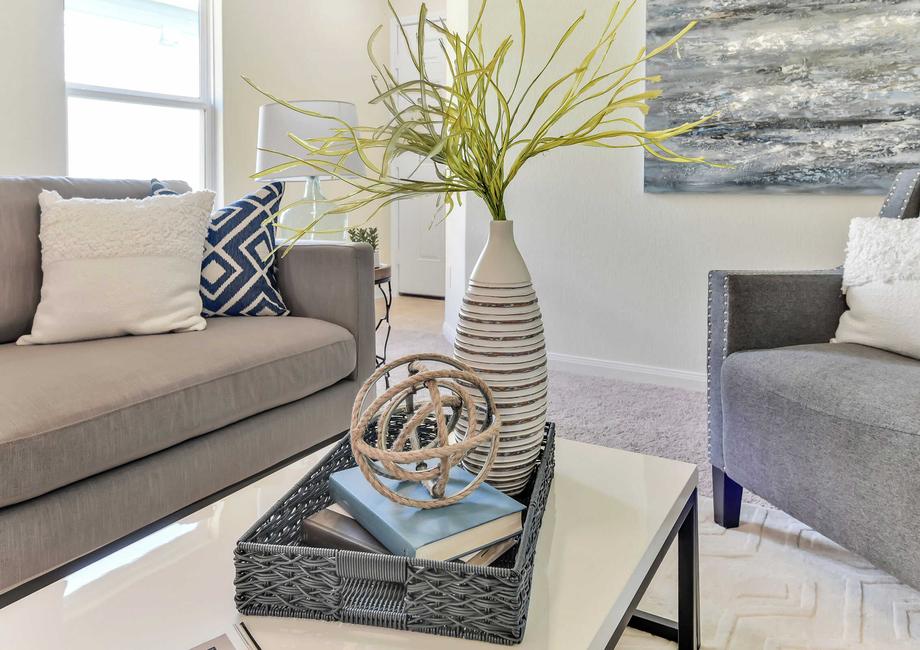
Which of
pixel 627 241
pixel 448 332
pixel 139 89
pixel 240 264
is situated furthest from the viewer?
pixel 448 332

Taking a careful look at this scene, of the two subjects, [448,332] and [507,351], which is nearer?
[507,351]

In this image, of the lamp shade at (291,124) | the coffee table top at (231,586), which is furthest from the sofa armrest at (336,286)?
the coffee table top at (231,586)

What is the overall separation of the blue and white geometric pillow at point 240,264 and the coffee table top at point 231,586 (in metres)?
0.96

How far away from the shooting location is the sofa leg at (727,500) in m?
1.62

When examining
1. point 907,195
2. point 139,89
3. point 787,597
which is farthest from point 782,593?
point 139,89

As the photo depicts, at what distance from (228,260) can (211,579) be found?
4.06ft

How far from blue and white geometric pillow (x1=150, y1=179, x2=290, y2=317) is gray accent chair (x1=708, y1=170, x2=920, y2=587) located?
1.21 m

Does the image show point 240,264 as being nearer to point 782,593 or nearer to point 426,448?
point 426,448

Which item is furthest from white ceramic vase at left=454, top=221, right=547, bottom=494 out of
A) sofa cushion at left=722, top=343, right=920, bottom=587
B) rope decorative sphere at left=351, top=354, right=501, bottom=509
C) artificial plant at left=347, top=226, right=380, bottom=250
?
artificial plant at left=347, top=226, right=380, bottom=250

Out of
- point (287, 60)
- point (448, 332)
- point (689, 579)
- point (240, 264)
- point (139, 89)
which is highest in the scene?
point (287, 60)

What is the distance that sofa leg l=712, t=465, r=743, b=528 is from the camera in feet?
5.33

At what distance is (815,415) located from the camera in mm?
1327

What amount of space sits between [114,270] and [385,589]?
1.27 meters

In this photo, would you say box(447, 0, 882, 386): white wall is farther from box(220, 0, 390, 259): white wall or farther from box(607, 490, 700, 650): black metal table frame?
box(607, 490, 700, 650): black metal table frame
